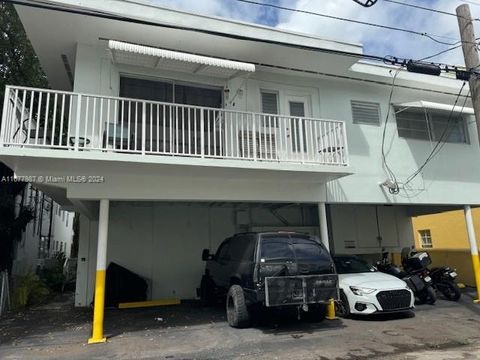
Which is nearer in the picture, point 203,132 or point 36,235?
point 203,132

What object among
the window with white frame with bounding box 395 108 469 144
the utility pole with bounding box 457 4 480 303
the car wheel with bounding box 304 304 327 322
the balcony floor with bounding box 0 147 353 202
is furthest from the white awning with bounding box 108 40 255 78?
the window with white frame with bounding box 395 108 469 144

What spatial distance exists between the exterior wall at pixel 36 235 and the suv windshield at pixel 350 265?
10.5 m

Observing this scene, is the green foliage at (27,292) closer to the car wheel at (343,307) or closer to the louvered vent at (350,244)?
the car wheel at (343,307)

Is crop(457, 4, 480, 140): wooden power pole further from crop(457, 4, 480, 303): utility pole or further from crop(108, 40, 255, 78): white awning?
crop(108, 40, 255, 78): white awning

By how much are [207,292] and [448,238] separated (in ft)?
51.7

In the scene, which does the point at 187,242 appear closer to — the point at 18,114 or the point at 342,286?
the point at 342,286

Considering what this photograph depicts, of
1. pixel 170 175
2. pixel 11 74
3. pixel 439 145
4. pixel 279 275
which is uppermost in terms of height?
pixel 11 74

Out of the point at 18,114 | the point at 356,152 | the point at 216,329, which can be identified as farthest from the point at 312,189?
the point at 18,114

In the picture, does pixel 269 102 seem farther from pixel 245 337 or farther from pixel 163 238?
pixel 245 337

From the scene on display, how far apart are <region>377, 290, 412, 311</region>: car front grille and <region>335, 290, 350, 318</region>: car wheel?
2.51 ft

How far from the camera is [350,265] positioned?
10711 millimetres

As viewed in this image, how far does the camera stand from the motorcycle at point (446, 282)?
11.3m

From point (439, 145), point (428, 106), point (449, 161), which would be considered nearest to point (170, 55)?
point (428, 106)

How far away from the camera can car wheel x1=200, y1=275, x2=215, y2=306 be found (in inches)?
432
